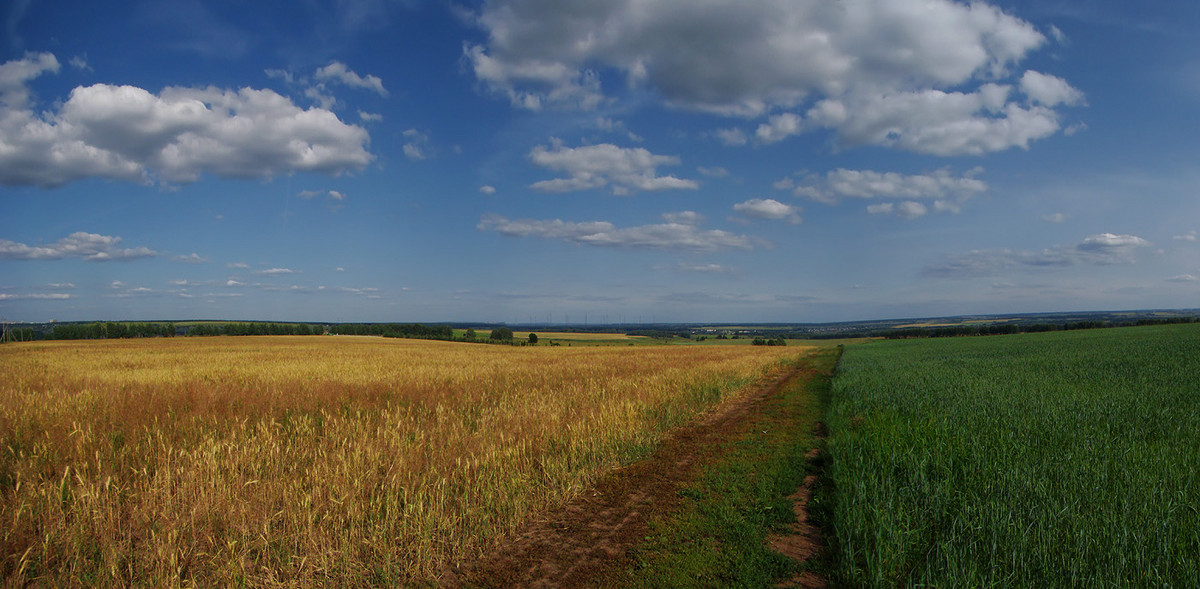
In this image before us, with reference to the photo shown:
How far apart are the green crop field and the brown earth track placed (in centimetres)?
207

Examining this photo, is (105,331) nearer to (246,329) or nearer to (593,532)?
(246,329)

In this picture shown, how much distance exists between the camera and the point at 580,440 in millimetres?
8688

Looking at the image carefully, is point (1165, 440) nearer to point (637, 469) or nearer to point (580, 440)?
point (637, 469)

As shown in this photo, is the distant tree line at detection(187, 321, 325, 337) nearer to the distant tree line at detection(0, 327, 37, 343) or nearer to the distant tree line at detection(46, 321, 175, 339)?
the distant tree line at detection(46, 321, 175, 339)

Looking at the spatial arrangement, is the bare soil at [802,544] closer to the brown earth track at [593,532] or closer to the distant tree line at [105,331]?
the brown earth track at [593,532]

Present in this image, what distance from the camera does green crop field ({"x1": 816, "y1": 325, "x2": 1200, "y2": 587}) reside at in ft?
12.6

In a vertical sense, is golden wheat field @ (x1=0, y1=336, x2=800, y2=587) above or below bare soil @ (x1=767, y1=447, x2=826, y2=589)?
above

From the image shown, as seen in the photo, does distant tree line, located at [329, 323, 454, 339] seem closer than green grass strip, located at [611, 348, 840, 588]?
No

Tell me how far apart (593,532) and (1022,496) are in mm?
4439

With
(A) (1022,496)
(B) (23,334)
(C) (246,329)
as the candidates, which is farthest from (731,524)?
(C) (246,329)

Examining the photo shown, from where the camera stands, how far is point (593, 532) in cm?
577

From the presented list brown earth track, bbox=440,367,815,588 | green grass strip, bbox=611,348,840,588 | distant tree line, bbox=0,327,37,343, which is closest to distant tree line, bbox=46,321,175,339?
distant tree line, bbox=0,327,37,343

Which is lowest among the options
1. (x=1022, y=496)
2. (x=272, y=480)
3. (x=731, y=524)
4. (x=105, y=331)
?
(x=731, y=524)

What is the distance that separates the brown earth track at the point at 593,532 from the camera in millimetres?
4746
